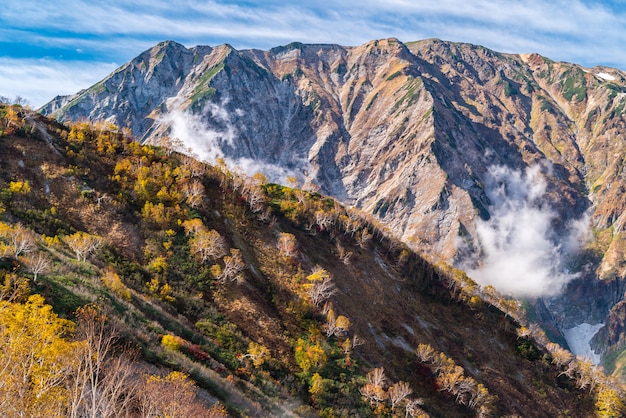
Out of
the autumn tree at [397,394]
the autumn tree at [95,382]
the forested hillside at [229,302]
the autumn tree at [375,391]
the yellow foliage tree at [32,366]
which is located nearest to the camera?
the autumn tree at [95,382]

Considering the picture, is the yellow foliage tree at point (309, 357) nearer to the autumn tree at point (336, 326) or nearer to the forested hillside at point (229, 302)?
the forested hillside at point (229, 302)

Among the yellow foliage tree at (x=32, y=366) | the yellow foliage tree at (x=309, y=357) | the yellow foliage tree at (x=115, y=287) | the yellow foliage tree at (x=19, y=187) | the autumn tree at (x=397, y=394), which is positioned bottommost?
the autumn tree at (x=397, y=394)

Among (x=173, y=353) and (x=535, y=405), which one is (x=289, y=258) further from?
(x=535, y=405)

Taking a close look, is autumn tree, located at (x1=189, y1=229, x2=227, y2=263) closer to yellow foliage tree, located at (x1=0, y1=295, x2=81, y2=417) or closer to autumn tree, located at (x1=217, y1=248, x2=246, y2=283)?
autumn tree, located at (x1=217, y1=248, x2=246, y2=283)

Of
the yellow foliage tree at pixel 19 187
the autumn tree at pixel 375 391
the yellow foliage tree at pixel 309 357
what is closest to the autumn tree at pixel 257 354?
the yellow foliage tree at pixel 309 357

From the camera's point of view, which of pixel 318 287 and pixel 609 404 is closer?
pixel 318 287

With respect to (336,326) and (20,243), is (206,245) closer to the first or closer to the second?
(336,326)

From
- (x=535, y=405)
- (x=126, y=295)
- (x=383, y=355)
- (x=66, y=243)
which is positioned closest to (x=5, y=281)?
(x=126, y=295)

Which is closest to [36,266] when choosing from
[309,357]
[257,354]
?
[257,354]

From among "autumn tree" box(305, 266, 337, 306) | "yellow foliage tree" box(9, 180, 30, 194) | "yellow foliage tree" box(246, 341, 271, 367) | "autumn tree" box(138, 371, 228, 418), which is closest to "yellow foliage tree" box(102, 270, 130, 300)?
"autumn tree" box(138, 371, 228, 418)
